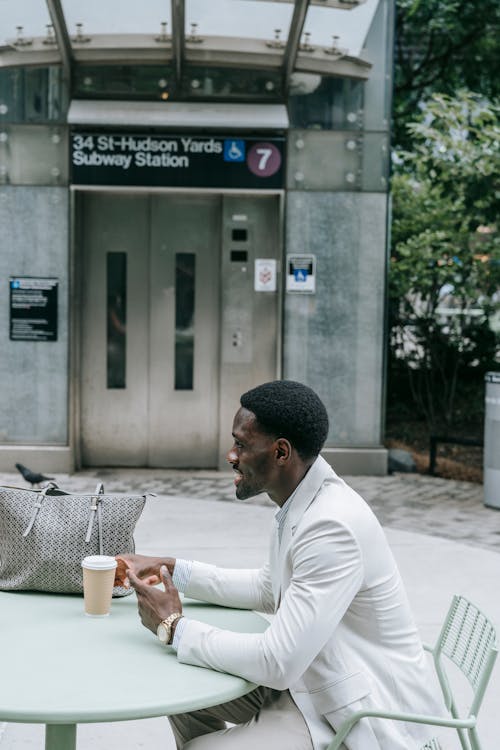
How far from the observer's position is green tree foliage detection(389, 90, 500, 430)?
9.00m

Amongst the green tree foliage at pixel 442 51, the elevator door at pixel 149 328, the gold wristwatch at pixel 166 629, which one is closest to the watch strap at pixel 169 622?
the gold wristwatch at pixel 166 629

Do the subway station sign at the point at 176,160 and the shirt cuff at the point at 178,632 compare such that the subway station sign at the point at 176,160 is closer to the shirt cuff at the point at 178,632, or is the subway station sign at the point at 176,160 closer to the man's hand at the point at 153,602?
the man's hand at the point at 153,602

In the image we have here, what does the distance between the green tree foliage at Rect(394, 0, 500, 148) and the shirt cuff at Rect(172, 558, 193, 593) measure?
30.0 ft

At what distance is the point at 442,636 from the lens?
3084mm

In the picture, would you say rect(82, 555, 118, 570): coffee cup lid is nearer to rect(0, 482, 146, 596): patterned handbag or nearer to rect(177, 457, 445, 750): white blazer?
rect(0, 482, 146, 596): patterned handbag

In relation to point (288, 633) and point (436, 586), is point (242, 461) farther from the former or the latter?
point (436, 586)

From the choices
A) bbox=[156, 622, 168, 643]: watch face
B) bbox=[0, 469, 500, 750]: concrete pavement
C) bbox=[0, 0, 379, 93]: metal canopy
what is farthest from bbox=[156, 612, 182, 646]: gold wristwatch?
bbox=[0, 0, 379, 93]: metal canopy

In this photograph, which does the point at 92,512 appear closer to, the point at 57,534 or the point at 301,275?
the point at 57,534

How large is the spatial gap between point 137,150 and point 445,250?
3.86 metres

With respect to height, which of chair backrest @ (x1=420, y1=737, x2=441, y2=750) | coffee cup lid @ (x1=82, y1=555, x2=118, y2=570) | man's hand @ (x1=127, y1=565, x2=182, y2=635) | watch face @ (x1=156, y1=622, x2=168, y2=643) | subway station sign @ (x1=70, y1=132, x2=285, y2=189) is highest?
subway station sign @ (x1=70, y1=132, x2=285, y2=189)

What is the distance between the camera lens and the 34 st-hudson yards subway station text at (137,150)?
9.47 metres

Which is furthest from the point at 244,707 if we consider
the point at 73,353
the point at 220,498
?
the point at 73,353

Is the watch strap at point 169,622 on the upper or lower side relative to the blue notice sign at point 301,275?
lower

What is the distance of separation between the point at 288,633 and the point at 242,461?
475 mm
